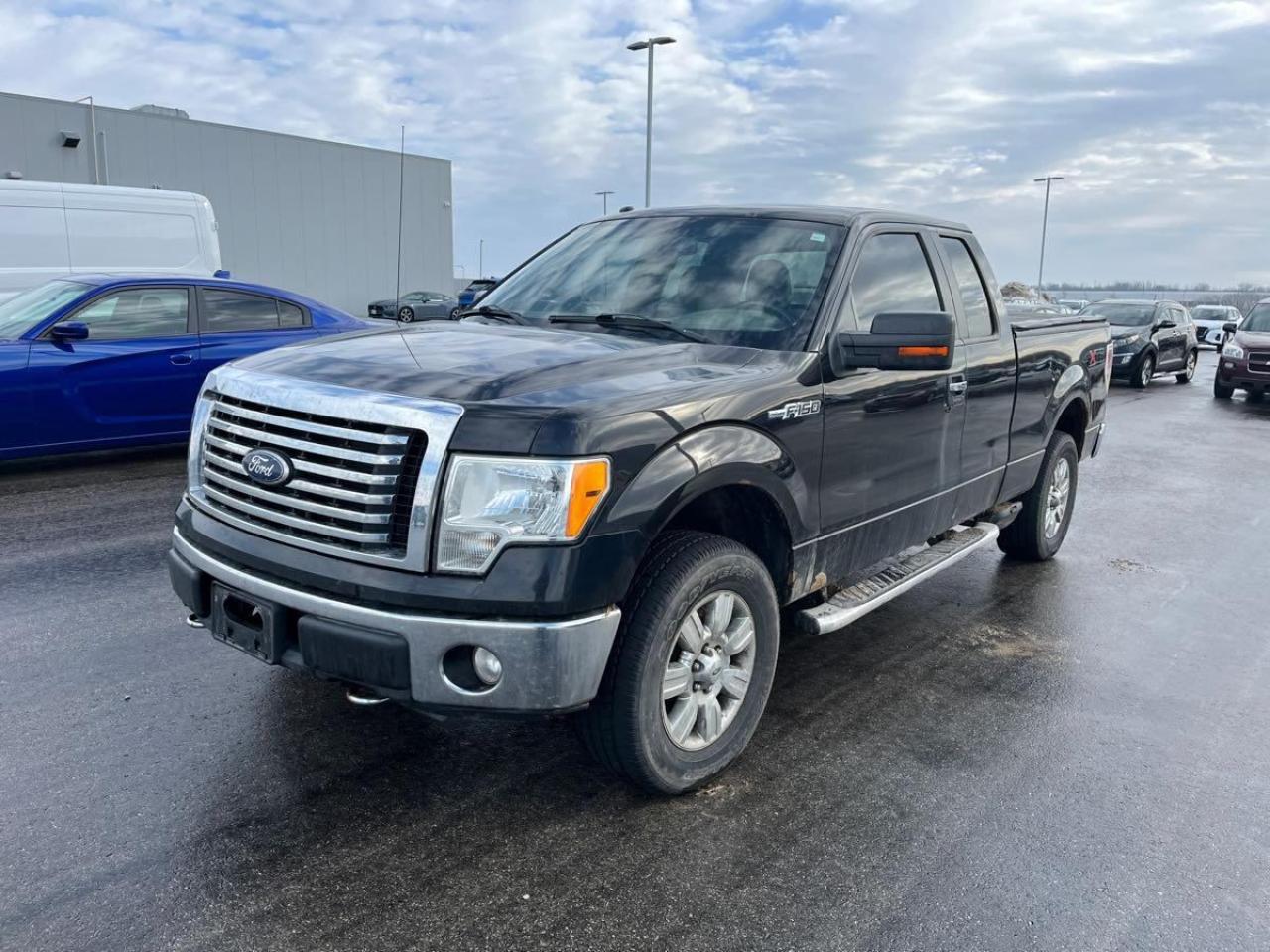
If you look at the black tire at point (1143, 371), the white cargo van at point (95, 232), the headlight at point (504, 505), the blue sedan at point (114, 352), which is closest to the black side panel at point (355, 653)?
the headlight at point (504, 505)

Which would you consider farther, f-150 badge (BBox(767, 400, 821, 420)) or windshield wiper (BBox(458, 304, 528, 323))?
windshield wiper (BBox(458, 304, 528, 323))

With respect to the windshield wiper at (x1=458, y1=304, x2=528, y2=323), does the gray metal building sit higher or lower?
higher

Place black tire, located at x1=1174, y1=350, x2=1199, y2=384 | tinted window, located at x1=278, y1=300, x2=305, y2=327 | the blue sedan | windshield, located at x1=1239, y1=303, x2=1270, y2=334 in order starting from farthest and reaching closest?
1. black tire, located at x1=1174, y1=350, x2=1199, y2=384
2. windshield, located at x1=1239, y1=303, x2=1270, y2=334
3. tinted window, located at x1=278, y1=300, x2=305, y2=327
4. the blue sedan

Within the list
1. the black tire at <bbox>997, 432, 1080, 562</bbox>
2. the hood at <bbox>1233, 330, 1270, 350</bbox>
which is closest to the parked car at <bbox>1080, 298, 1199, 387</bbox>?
the hood at <bbox>1233, 330, 1270, 350</bbox>

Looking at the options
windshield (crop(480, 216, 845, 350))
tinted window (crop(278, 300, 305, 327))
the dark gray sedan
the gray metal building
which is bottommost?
the dark gray sedan

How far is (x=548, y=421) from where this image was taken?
2.73 m

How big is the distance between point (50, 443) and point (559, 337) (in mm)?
5534

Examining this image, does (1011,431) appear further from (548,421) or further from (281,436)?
(281,436)

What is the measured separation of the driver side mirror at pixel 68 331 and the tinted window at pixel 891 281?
6.00 meters

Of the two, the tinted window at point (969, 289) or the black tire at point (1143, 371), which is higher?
the tinted window at point (969, 289)

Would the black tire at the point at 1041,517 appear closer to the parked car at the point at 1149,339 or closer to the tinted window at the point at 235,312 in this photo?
the tinted window at the point at 235,312

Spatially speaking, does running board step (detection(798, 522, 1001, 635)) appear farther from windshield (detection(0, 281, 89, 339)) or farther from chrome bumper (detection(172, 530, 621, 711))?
windshield (detection(0, 281, 89, 339))

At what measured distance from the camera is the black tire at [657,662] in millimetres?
2926

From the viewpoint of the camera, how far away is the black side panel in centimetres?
271
